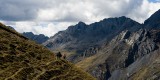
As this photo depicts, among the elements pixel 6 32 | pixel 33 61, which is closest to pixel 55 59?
pixel 33 61

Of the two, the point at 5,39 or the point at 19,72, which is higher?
the point at 5,39

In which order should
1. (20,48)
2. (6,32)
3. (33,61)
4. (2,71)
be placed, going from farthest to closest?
1. (6,32)
2. (20,48)
3. (33,61)
4. (2,71)

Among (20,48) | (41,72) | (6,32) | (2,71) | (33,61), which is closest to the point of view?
(2,71)

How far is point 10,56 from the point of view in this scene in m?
130

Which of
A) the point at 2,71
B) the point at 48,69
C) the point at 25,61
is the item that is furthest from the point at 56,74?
the point at 2,71

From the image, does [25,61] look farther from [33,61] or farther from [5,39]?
[5,39]

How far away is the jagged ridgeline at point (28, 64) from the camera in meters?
120

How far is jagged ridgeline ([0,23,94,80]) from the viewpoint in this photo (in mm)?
119688

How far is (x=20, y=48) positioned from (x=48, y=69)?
63.9 feet

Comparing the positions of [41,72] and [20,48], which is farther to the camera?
[20,48]

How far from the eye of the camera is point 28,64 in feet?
427

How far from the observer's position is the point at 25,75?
390 ft

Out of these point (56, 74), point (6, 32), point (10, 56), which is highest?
point (6, 32)

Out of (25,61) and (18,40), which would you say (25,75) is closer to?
(25,61)
